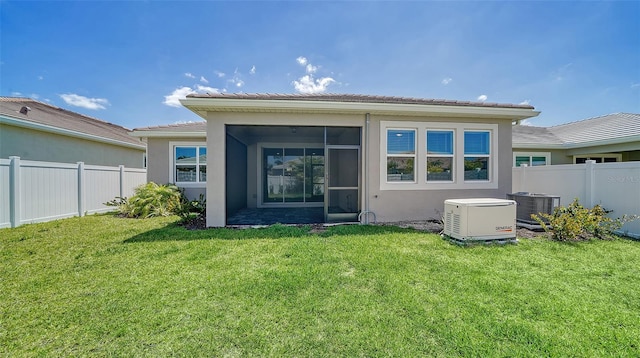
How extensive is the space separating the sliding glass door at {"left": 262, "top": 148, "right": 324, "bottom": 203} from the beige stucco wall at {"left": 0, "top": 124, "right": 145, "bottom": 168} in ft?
26.3

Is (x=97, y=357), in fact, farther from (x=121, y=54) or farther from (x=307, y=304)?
(x=121, y=54)

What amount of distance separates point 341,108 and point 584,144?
11587mm

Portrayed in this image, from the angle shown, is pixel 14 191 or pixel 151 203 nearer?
pixel 14 191

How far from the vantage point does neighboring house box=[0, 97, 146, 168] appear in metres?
→ 8.42

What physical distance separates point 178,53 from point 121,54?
9.07 ft

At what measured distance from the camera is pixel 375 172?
689cm

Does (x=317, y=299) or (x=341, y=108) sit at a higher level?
(x=341, y=108)

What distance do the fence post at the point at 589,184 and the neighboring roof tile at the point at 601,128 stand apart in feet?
16.2

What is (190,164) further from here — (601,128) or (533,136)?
(601,128)

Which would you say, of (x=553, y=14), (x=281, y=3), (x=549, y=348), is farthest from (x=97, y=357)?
(x=553, y=14)

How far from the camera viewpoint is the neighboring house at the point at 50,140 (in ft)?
27.6

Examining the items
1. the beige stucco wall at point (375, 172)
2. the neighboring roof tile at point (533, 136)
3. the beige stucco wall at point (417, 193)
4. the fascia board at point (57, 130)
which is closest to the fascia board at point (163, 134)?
→ the fascia board at point (57, 130)

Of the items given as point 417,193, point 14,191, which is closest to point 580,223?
point 417,193

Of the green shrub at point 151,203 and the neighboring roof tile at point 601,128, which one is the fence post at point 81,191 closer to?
the green shrub at point 151,203
